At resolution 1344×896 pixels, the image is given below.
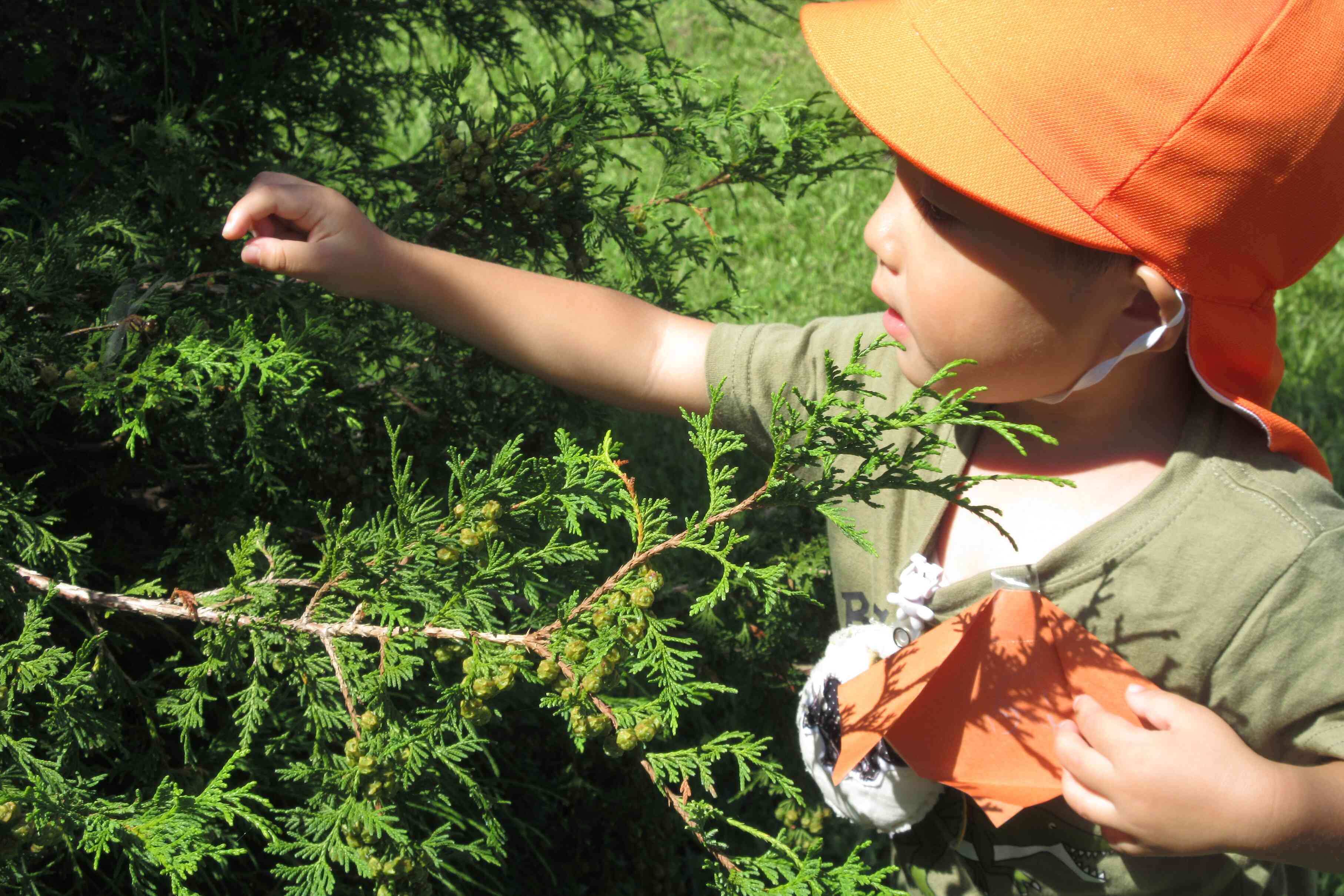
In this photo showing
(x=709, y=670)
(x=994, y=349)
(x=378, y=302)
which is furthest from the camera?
(x=709, y=670)

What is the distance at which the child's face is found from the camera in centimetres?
150

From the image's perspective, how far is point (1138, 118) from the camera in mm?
1382

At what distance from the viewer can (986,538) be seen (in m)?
1.85

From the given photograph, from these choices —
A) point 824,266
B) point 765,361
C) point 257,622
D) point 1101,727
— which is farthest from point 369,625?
point 824,266

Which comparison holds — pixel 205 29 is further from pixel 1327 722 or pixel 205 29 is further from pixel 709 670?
pixel 1327 722

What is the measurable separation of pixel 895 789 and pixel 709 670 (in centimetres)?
63

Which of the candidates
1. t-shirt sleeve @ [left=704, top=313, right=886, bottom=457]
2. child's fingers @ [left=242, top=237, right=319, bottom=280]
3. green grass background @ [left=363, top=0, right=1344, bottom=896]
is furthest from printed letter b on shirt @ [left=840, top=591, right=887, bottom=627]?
green grass background @ [left=363, top=0, right=1344, bottom=896]

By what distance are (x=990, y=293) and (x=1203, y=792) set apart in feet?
2.51

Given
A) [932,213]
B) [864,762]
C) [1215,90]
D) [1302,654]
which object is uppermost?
[1215,90]

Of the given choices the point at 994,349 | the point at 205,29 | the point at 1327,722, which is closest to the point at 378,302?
the point at 205,29

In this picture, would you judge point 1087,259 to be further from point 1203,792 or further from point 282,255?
point 282,255

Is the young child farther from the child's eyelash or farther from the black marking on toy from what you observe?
the black marking on toy

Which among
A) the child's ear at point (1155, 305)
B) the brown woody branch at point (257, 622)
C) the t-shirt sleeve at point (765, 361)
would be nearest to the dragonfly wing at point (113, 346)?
the brown woody branch at point (257, 622)

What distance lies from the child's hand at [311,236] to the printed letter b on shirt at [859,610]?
1028mm
